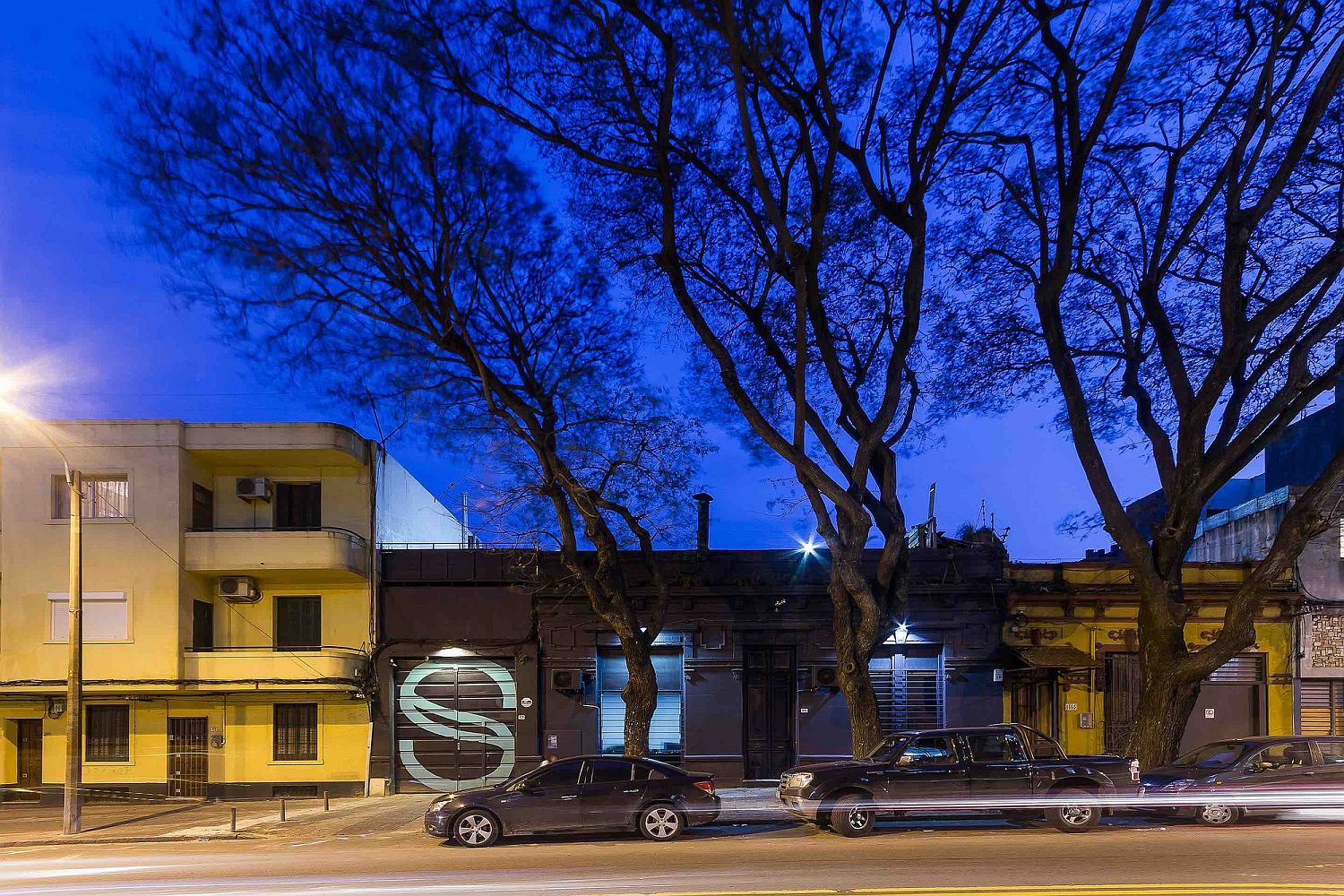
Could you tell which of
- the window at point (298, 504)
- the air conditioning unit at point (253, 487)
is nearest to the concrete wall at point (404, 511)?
the window at point (298, 504)

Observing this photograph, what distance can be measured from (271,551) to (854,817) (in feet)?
48.8

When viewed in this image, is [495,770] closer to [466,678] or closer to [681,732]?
[466,678]

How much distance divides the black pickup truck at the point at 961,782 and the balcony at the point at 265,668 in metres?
11.9

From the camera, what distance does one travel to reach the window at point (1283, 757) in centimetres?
1460

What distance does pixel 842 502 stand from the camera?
1590 centimetres

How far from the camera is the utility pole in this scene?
1683cm

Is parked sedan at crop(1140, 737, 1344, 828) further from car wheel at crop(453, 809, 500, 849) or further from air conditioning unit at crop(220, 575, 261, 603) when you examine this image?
air conditioning unit at crop(220, 575, 261, 603)

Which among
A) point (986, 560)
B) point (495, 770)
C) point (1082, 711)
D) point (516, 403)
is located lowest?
point (495, 770)

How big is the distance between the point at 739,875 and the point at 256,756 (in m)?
15.6

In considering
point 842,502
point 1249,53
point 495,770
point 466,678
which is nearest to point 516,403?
point 842,502

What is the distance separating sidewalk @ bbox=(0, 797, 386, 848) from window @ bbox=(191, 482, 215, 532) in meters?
6.35

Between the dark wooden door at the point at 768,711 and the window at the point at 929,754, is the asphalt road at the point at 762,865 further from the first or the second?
the dark wooden door at the point at 768,711

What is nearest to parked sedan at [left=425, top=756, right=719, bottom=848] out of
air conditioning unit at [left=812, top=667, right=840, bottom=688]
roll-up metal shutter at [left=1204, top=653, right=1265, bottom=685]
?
air conditioning unit at [left=812, top=667, right=840, bottom=688]

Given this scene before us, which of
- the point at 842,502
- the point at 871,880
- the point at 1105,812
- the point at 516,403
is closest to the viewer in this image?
the point at 871,880
